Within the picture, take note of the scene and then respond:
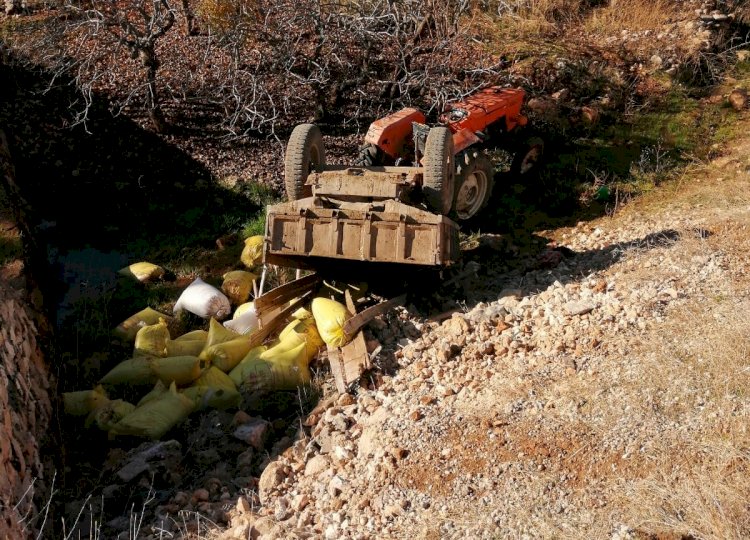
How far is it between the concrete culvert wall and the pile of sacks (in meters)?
0.42

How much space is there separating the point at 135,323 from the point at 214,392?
1.29 meters

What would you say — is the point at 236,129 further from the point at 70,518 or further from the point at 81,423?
the point at 70,518

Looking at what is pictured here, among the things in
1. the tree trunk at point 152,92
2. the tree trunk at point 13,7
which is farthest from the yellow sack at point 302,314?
the tree trunk at point 13,7

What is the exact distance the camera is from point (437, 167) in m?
5.68

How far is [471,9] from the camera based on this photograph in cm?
1101

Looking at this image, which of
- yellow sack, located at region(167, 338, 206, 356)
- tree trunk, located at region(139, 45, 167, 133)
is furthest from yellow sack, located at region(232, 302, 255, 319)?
tree trunk, located at region(139, 45, 167, 133)

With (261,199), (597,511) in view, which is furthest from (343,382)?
(261,199)

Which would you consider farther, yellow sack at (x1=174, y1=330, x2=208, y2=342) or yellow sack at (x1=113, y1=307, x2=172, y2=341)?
yellow sack at (x1=113, y1=307, x2=172, y2=341)

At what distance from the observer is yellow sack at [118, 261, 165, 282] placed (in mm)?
6883

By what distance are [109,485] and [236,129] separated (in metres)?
5.11

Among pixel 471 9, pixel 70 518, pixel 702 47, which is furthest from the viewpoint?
pixel 471 9

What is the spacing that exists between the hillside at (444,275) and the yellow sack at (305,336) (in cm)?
10

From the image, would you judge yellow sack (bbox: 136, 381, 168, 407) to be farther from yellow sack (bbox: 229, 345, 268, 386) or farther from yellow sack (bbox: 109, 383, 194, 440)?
yellow sack (bbox: 229, 345, 268, 386)

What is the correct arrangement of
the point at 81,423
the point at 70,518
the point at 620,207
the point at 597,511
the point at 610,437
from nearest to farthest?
1. the point at 597,511
2. the point at 610,437
3. the point at 70,518
4. the point at 81,423
5. the point at 620,207
